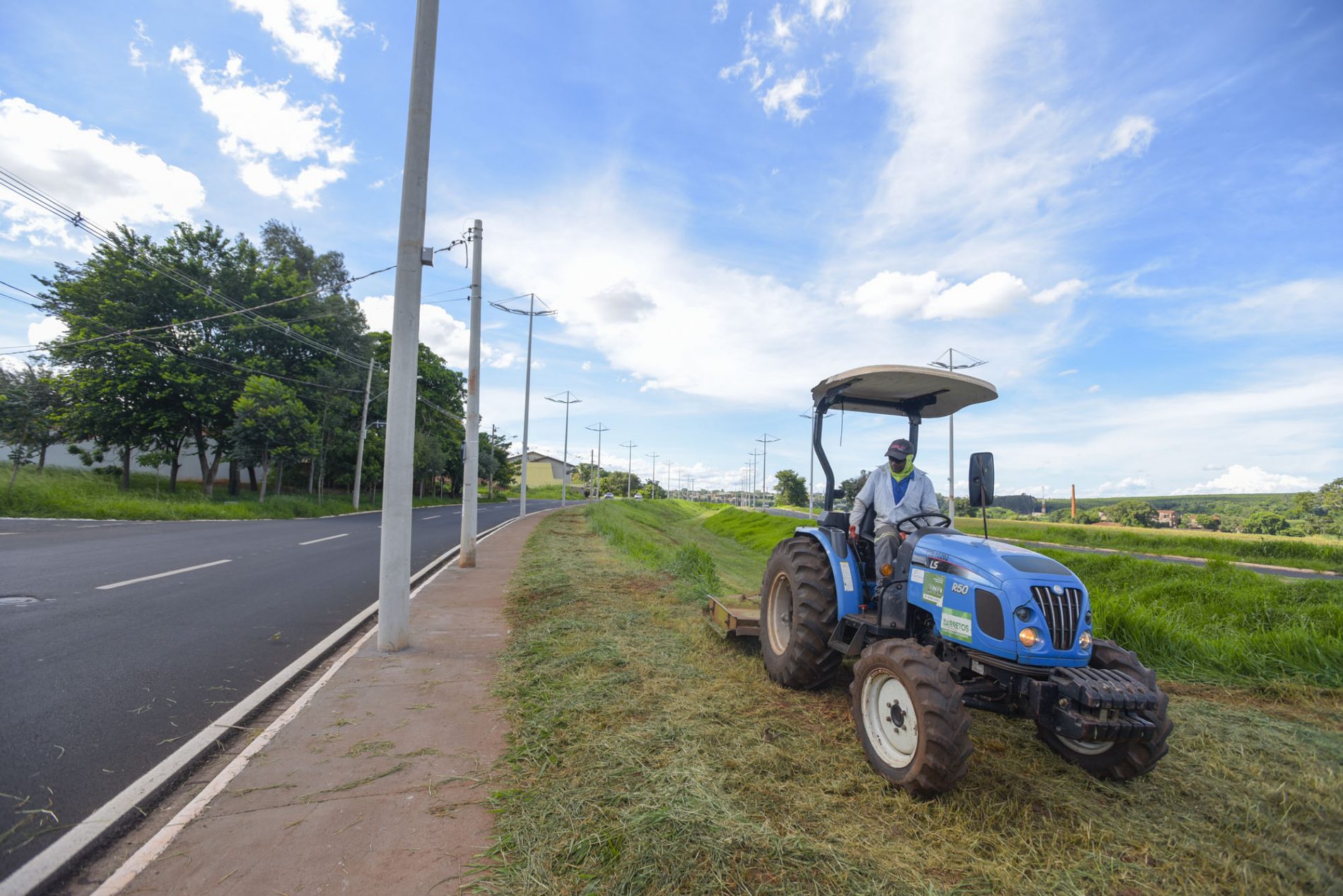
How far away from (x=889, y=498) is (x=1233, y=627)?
19.9 feet

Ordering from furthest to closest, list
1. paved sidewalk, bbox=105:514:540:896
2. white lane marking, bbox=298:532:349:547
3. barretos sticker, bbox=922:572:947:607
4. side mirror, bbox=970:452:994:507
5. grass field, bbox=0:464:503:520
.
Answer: grass field, bbox=0:464:503:520, white lane marking, bbox=298:532:349:547, side mirror, bbox=970:452:994:507, barretos sticker, bbox=922:572:947:607, paved sidewalk, bbox=105:514:540:896

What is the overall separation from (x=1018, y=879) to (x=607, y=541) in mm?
14573

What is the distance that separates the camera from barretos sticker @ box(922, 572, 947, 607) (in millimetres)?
3605

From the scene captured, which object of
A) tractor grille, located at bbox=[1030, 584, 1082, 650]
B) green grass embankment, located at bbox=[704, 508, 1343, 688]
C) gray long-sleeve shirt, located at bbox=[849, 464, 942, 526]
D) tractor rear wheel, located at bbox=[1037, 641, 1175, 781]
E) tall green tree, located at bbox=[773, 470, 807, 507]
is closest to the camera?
tractor rear wheel, located at bbox=[1037, 641, 1175, 781]

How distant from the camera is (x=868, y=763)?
3.47 m

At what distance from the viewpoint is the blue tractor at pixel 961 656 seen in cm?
296

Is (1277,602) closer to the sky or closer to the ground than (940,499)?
closer to the ground

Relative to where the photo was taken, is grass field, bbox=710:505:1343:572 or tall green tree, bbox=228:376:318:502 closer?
grass field, bbox=710:505:1343:572

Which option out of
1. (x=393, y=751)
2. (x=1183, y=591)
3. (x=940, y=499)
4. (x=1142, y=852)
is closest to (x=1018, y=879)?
(x=1142, y=852)

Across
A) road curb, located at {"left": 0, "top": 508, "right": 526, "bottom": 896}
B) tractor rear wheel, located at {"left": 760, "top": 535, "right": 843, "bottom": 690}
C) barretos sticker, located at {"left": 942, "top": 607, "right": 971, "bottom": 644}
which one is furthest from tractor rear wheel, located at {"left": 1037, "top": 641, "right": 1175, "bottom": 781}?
road curb, located at {"left": 0, "top": 508, "right": 526, "bottom": 896}

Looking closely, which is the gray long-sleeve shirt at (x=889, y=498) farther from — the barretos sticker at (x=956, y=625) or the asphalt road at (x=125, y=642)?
the asphalt road at (x=125, y=642)

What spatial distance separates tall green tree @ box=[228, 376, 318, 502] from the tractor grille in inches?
1075

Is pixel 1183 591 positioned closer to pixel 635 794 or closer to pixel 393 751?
pixel 635 794

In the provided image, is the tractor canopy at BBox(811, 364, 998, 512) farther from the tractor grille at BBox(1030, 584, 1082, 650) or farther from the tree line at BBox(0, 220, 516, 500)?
the tree line at BBox(0, 220, 516, 500)
